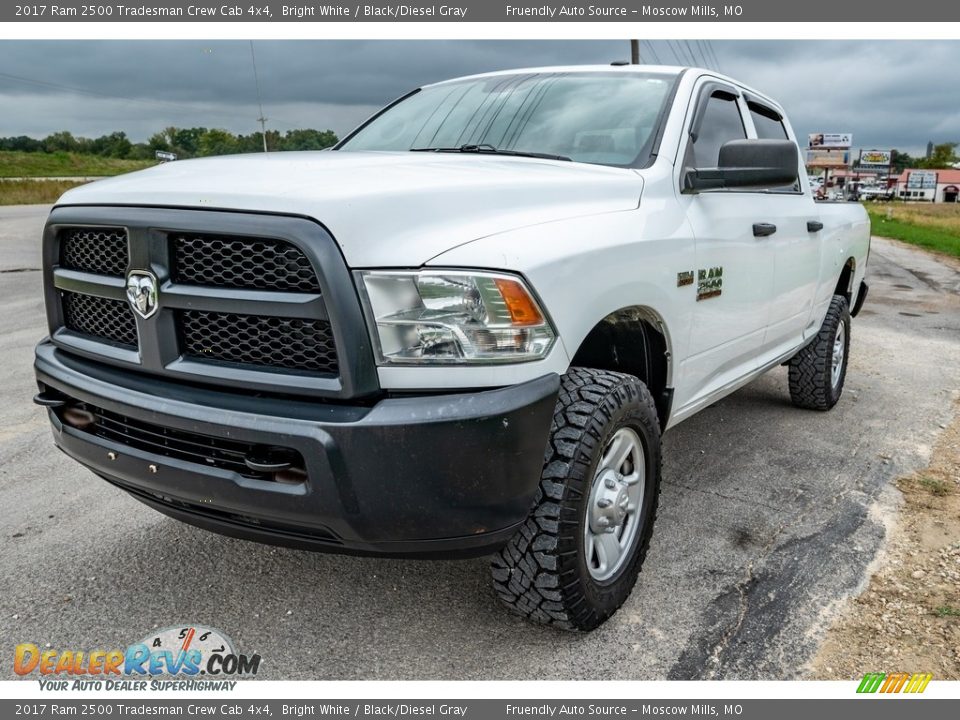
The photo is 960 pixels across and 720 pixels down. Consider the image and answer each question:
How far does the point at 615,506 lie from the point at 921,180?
13374cm

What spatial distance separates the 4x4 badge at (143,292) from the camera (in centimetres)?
221

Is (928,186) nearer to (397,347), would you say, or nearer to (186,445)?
(397,347)

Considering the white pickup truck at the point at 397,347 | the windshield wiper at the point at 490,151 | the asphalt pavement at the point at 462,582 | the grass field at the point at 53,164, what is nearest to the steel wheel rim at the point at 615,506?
the white pickup truck at the point at 397,347

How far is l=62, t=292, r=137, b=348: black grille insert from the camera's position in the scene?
2.42 m

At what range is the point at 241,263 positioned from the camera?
2104mm

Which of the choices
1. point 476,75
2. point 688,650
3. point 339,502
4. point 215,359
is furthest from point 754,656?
point 476,75

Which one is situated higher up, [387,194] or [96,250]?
[387,194]

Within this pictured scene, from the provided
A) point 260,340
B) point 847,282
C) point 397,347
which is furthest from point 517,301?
point 847,282

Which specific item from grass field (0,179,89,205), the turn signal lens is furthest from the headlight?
grass field (0,179,89,205)

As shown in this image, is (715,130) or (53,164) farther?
(53,164)

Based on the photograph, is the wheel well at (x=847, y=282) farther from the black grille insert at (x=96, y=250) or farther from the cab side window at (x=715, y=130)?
the black grille insert at (x=96, y=250)

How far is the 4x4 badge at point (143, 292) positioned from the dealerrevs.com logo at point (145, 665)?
3.38ft

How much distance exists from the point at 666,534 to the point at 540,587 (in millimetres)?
1132

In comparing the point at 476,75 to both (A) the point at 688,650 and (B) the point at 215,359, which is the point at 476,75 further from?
(A) the point at 688,650
